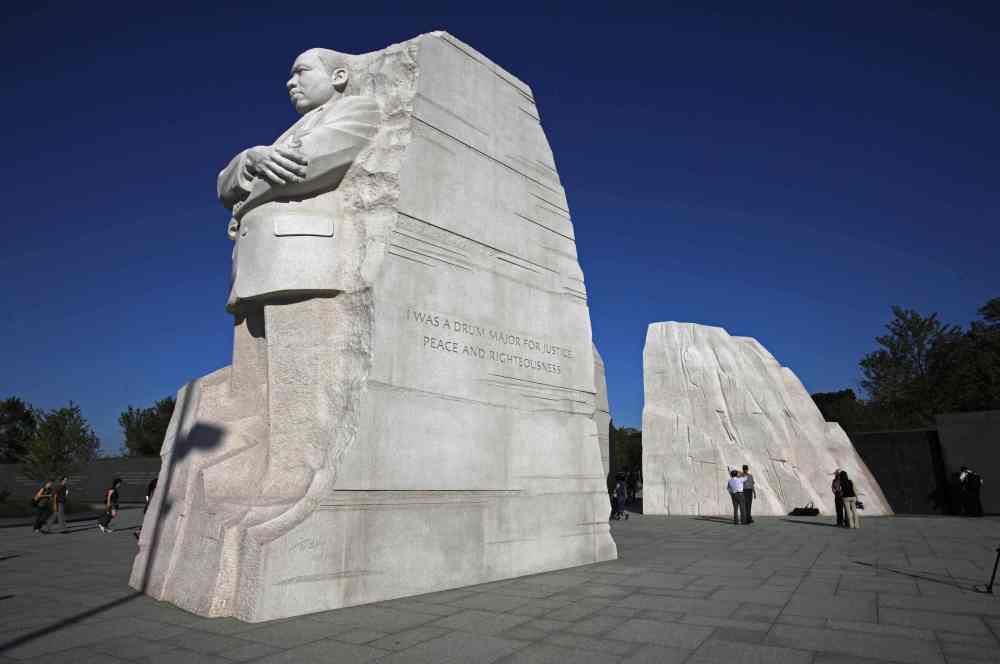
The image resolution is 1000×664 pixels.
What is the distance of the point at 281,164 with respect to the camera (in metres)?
6.42

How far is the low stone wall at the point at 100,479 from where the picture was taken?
3222 cm

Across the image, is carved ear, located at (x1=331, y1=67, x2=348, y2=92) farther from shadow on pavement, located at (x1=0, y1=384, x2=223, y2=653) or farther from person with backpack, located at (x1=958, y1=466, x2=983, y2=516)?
person with backpack, located at (x1=958, y1=466, x2=983, y2=516)

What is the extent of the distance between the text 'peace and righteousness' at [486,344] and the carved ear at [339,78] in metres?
3.15

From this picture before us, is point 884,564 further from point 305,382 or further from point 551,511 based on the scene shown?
point 305,382

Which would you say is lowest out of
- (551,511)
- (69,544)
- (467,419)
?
(69,544)

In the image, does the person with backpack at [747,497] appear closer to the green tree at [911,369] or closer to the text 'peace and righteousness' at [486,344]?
the text 'peace and righteousness' at [486,344]

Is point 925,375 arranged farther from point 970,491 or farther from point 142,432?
point 142,432

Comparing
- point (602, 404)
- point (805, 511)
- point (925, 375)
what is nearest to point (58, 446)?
point (602, 404)

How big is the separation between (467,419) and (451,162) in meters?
3.14

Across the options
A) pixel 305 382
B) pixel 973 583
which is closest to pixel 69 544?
pixel 305 382

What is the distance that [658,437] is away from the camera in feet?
71.8

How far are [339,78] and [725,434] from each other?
18.3 meters

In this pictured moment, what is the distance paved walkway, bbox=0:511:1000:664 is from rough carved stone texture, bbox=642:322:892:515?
12526 millimetres
